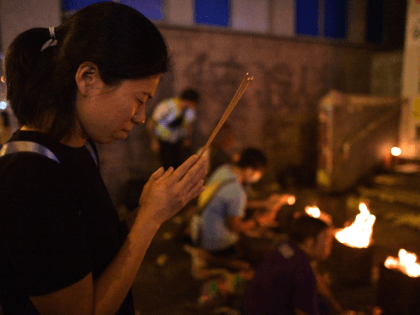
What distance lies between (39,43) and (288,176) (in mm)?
8141

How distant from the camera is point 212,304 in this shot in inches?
130

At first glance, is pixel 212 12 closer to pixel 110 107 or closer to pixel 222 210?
pixel 222 210

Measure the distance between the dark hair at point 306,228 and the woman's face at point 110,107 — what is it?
6.43ft

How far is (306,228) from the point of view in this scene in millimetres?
2475

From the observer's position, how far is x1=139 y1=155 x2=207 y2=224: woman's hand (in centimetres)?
102

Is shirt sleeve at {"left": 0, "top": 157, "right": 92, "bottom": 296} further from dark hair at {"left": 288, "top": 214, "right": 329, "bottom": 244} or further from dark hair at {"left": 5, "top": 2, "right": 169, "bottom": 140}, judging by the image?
dark hair at {"left": 288, "top": 214, "right": 329, "bottom": 244}

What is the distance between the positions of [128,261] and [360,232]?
3.71 meters

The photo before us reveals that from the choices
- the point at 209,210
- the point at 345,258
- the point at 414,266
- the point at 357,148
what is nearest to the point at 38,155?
the point at 209,210

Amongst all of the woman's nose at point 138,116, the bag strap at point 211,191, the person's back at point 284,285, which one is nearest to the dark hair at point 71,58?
the woman's nose at point 138,116

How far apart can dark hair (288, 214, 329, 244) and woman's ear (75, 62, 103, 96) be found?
211 cm

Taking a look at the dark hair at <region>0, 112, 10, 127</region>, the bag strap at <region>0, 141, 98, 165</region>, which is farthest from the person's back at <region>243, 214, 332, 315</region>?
the dark hair at <region>0, 112, 10, 127</region>

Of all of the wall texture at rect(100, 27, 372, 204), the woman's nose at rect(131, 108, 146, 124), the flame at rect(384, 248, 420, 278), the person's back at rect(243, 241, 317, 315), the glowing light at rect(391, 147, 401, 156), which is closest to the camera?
the woman's nose at rect(131, 108, 146, 124)

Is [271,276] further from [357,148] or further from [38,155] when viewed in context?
[357,148]

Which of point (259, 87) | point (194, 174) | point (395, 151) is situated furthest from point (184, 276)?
point (395, 151)
